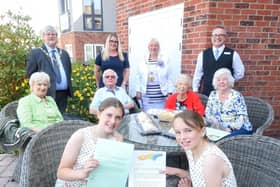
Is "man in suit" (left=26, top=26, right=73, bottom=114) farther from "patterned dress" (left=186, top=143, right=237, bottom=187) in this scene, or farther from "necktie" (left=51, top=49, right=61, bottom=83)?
"patterned dress" (left=186, top=143, right=237, bottom=187)

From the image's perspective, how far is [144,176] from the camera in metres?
1.57

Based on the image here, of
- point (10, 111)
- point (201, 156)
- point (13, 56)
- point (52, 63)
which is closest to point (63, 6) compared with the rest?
point (13, 56)

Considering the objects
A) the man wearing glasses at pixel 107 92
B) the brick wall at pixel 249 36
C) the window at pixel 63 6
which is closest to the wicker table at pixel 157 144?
the man wearing glasses at pixel 107 92

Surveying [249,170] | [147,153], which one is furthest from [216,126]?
[147,153]

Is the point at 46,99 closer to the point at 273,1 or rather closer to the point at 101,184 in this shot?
the point at 101,184

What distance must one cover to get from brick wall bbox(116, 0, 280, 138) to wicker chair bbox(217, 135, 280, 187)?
6.76 ft

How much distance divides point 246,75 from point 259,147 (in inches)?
88.8

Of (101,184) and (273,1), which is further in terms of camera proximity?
(273,1)

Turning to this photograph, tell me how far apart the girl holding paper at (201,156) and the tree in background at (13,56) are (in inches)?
144

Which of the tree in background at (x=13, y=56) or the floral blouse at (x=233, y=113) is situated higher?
the tree in background at (x=13, y=56)

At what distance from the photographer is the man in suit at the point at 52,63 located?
334 centimetres

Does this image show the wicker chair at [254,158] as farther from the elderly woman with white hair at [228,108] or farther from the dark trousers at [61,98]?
the dark trousers at [61,98]

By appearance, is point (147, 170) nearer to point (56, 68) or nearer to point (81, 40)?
point (56, 68)

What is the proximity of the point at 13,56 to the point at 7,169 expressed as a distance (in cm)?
197
